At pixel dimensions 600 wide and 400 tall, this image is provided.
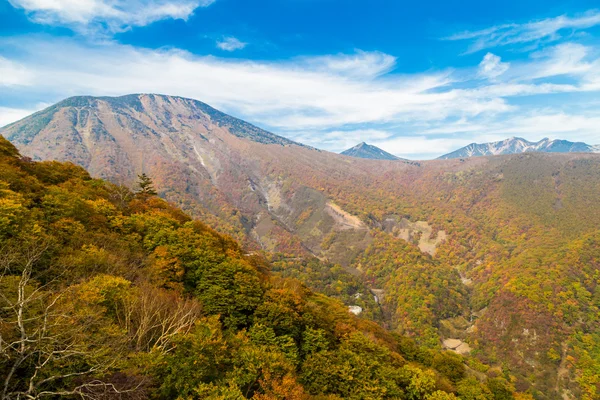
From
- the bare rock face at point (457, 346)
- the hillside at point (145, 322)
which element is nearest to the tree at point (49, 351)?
the hillside at point (145, 322)

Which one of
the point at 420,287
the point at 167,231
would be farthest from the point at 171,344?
the point at 420,287

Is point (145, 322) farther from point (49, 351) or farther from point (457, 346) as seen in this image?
point (457, 346)

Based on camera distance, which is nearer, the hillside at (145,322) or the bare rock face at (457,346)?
the hillside at (145,322)

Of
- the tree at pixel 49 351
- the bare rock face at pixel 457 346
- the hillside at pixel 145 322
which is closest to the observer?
the tree at pixel 49 351

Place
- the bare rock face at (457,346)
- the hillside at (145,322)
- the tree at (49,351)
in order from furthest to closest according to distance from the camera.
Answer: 1. the bare rock face at (457,346)
2. the hillside at (145,322)
3. the tree at (49,351)

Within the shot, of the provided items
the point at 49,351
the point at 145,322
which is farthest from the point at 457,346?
the point at 49,351

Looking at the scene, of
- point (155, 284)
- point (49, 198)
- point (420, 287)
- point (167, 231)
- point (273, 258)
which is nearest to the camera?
point (155, 284)

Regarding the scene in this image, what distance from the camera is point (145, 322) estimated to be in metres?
18.4

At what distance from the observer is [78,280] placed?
68.7ft

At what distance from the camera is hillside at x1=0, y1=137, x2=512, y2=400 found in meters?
12.4

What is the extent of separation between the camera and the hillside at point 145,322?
40.7 ft

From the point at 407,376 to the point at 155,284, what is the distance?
25510mm

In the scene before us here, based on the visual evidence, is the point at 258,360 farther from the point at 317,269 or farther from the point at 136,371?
the point at 317,269

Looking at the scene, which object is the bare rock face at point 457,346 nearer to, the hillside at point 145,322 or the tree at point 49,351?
the hillside at point 145,322
